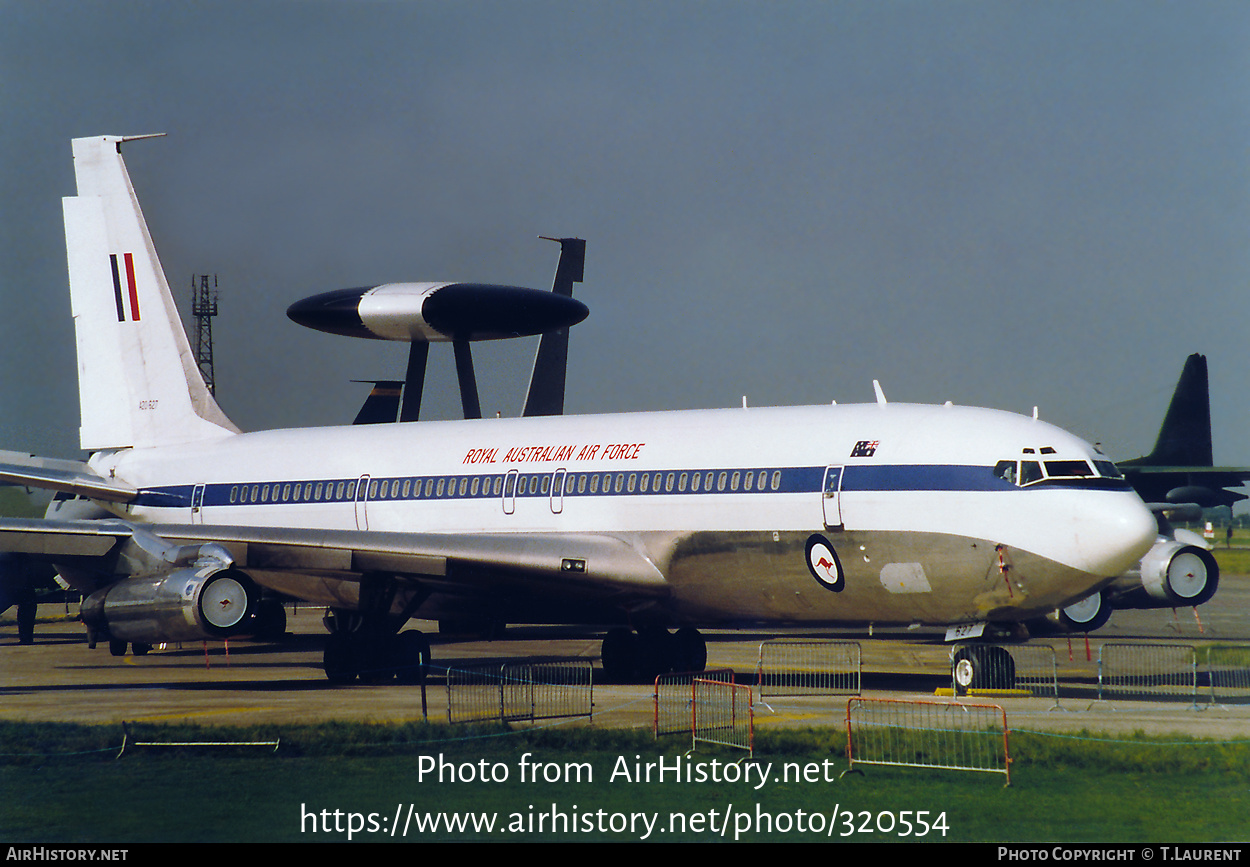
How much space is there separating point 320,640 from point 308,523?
412 inches

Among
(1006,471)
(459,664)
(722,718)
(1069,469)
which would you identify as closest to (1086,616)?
(1069,469)

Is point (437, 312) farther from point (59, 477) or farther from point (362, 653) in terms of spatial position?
point (362, 653)

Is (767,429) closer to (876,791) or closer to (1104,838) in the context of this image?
(876,791)

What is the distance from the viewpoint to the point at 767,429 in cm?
2434

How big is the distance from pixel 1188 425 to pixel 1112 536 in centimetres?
3593

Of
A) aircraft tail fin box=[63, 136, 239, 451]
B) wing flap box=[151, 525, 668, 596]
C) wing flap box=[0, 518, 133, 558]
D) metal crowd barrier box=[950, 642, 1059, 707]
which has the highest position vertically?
aircraft tail fin box=[63, 136, 239, 451]

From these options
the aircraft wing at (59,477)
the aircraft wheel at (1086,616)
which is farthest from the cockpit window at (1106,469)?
the aircraft wing at (59,477)

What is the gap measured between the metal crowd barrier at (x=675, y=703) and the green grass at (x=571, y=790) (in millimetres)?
771

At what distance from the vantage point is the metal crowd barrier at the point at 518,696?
20547 mm

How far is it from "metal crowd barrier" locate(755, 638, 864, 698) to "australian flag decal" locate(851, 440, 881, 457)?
4.27 m

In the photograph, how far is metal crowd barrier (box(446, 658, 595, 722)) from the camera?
2055 cm

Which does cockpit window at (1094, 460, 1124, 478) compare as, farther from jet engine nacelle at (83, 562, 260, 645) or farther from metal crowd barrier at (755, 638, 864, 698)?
jet engine nacelle at (83, 562, 260, 645)

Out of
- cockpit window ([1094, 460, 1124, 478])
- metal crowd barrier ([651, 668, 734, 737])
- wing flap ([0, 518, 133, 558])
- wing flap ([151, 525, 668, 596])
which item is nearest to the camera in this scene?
metal crowd barrier ([651, 668, 734, 737])

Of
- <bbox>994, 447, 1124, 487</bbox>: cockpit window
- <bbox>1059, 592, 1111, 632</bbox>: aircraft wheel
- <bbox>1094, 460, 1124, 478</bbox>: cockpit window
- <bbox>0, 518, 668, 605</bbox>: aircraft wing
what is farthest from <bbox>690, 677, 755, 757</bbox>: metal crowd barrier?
<bbox>1059, 592, 1111, 632</bbox>: aircraft wheel
